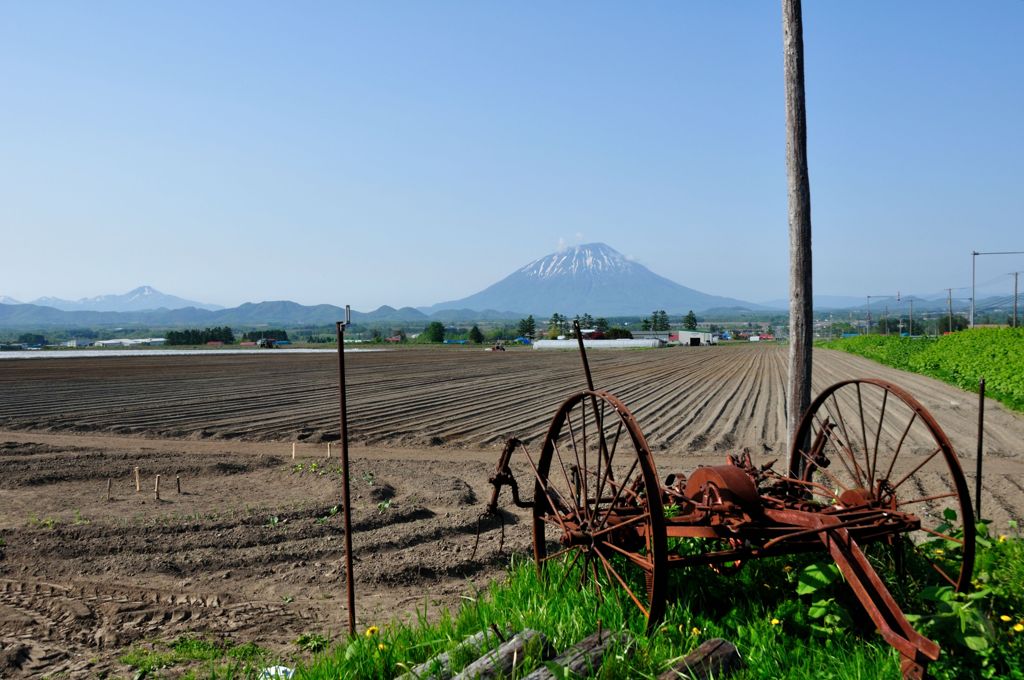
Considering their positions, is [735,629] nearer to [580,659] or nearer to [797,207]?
[580,659]

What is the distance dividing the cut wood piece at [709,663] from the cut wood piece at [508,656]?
2.10 feet

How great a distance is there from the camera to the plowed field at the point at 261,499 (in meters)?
6.18

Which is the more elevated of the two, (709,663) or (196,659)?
(709,663)

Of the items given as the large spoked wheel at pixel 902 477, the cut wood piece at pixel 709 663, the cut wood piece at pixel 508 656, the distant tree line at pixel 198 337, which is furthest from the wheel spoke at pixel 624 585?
the distant tree line at pixel 198 337

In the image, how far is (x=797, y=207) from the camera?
789 cm

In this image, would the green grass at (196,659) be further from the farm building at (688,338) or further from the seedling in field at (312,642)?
the farm building at (688,338)

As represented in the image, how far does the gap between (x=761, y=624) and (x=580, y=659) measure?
1348 mm

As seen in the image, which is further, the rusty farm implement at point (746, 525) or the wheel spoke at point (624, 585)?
the wheel spoke at point (624, 585)

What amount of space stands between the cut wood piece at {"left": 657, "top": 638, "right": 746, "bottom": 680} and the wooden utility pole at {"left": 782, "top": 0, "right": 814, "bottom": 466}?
4.07m

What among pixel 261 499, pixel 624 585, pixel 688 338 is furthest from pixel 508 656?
pixel 688 338

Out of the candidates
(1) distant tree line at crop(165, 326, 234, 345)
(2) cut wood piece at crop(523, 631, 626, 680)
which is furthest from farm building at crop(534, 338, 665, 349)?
(2) cut wood piece at crop(523, 631, 626, 680)

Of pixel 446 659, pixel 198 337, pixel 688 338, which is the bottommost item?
pixel 688 338

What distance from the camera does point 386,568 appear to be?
7250 millimetres

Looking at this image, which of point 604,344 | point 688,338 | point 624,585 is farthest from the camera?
point 688,338
